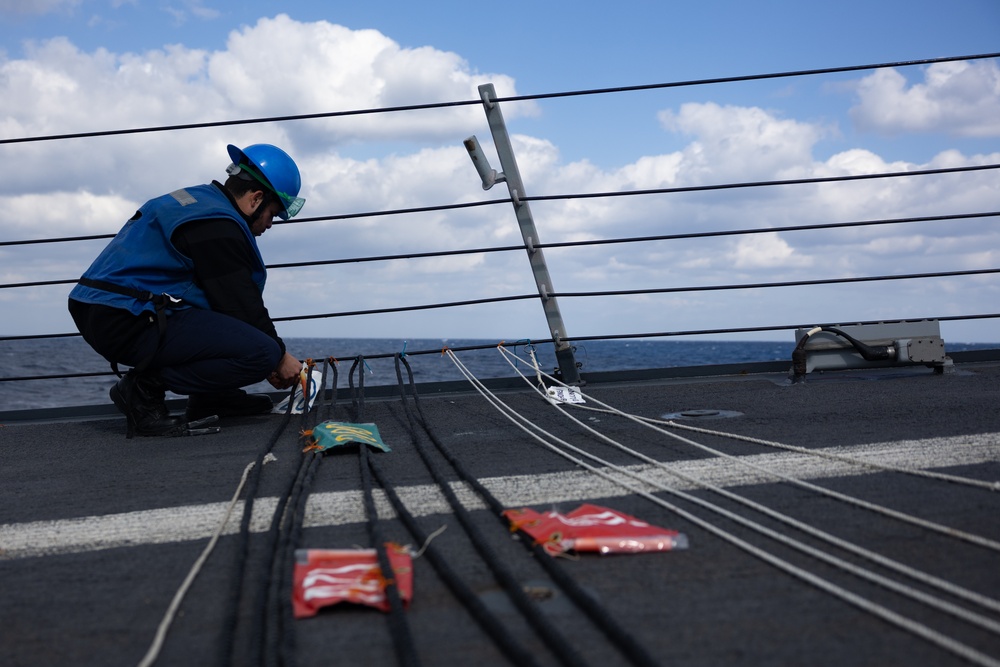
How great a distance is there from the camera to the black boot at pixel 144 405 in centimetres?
246

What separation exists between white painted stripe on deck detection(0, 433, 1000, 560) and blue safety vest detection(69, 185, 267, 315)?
95 cm

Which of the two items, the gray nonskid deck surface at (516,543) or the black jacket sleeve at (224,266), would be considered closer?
the gray nonskid deck surface at (516,543)

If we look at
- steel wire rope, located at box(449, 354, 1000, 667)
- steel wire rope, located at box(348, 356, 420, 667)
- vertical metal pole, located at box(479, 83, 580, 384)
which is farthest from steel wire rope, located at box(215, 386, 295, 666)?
vertical metal pole, located at box(479, 83, 580, 384)

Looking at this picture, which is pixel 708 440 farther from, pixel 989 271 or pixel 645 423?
pixel 989 271

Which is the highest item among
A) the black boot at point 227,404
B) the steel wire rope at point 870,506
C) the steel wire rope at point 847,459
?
the black boot at point 227,404

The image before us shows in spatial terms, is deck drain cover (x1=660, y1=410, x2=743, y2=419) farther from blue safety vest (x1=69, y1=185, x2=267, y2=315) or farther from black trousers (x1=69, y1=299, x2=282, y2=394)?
blue safety vest (x1=69, y1=185, x2=267, y2=315)

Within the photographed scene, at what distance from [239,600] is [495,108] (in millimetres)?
2332

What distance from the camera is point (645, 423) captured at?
2205 mm

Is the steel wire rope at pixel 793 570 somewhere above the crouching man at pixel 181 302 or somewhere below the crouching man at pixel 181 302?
below

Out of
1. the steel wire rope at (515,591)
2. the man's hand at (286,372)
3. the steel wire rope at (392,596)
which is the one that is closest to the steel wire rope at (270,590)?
the steel wire rope at (392,596)

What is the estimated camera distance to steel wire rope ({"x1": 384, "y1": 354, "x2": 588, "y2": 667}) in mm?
807

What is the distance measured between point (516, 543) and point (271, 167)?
172cm

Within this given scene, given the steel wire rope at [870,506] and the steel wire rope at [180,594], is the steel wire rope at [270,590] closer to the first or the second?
the steel wire rope at [180,594]

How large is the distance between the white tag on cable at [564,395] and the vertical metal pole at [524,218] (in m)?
0.29
